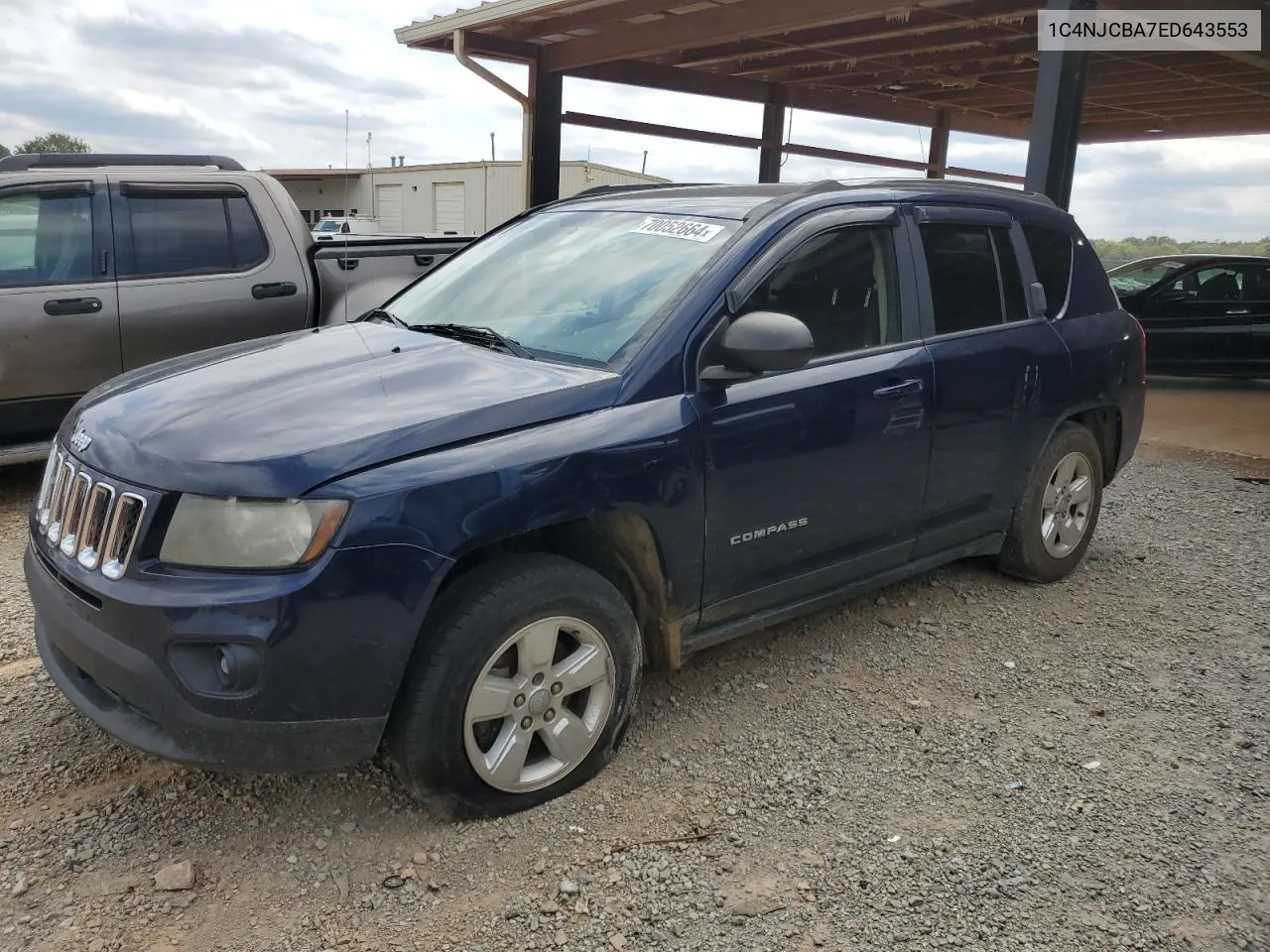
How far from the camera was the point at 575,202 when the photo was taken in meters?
4.20

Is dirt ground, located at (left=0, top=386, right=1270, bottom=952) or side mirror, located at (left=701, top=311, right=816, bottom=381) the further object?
side mirror, located at (left=701, top=311, right=816, bottom=381)

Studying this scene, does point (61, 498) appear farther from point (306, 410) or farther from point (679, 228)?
point (679, 228)

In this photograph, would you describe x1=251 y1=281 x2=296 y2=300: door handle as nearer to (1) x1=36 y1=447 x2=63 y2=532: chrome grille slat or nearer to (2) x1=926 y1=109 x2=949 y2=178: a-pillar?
(1) x1=36 y1=447 x2=63 y2=532: chrome grille slat

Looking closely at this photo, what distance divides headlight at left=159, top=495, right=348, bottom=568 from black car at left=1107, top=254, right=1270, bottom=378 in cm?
1029

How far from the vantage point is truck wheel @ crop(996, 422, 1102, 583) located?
14.8 ft

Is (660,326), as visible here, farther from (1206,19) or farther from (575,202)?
(1206,19)

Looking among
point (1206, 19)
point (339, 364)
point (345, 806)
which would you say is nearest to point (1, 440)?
point (339, 364)

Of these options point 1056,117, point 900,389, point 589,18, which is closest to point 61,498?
point 900,389

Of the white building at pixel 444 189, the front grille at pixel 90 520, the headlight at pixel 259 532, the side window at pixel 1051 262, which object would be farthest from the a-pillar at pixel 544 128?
the white building at pixel 444 189

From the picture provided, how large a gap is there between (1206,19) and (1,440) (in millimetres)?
9287

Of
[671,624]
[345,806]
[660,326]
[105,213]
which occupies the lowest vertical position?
[345,806]

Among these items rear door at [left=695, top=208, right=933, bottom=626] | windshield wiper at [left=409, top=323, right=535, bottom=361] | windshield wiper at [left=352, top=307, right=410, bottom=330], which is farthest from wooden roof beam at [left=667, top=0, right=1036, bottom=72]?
windshield wiper at [left=409, top=323, right=535, bottom=361]

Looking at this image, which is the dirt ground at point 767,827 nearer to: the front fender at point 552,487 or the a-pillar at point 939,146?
the front fender at point 552,487

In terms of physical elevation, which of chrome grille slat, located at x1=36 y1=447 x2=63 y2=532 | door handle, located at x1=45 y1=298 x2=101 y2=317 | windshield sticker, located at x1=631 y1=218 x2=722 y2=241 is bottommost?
chrome grille slat, located at x1=36 y1=447 x2=63 y2=532
